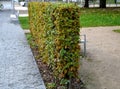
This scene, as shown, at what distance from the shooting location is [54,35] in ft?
22.6

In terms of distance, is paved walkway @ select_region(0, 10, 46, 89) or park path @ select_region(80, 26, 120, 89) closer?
paved walkway @ select_region(0, 10, 46, 89)

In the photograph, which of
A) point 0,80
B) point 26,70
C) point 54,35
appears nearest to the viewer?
point 54,35

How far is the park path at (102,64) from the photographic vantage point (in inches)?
301

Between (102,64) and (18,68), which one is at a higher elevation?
(18,68)

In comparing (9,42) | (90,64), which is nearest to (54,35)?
(90,64)

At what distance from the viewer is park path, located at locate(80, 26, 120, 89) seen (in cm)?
765

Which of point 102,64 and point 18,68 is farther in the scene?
point 102,64

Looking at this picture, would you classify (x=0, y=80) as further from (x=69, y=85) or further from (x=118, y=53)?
(x=118, y=53)

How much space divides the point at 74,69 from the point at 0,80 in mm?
1787

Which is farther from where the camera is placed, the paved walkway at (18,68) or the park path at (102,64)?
the park path at (102,64)

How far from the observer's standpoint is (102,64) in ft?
31.5

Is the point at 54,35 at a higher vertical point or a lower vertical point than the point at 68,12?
lower

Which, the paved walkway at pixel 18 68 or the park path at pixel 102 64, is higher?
the paved walkway at pixel 18 68

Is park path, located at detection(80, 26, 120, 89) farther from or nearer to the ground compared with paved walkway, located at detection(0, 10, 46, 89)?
nearer to the ground
